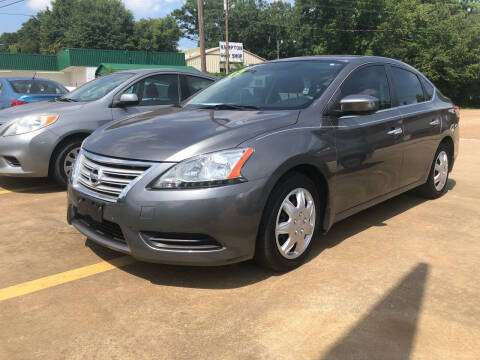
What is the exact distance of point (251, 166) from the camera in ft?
8.92

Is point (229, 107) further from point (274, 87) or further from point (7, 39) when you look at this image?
point (7, 39)

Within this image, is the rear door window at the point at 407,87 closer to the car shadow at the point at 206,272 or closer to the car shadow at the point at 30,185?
the car shadow at the point at 206,272

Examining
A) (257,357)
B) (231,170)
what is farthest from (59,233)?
(257,357)

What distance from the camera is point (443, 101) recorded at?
5.13 meters

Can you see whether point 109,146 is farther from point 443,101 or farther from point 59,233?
point 443,101

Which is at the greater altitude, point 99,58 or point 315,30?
point 315,30

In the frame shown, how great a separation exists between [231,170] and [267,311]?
0.85 metres

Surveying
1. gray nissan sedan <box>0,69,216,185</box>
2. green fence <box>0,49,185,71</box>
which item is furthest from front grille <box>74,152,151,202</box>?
green fence <box>0,49,185,71</box>

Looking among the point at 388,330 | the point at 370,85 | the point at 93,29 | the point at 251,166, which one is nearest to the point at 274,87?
the point at 370,85

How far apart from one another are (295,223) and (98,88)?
4000 millimetres

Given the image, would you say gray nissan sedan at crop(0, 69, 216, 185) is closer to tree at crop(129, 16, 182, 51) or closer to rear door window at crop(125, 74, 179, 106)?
rear door window at crop(125, 74, 179, 106)

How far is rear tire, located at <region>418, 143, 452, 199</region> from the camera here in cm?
491

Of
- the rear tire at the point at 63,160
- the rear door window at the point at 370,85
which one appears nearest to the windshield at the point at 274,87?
the rear door window at the point at 370,85

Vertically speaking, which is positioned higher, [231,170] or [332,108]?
[332,108]
